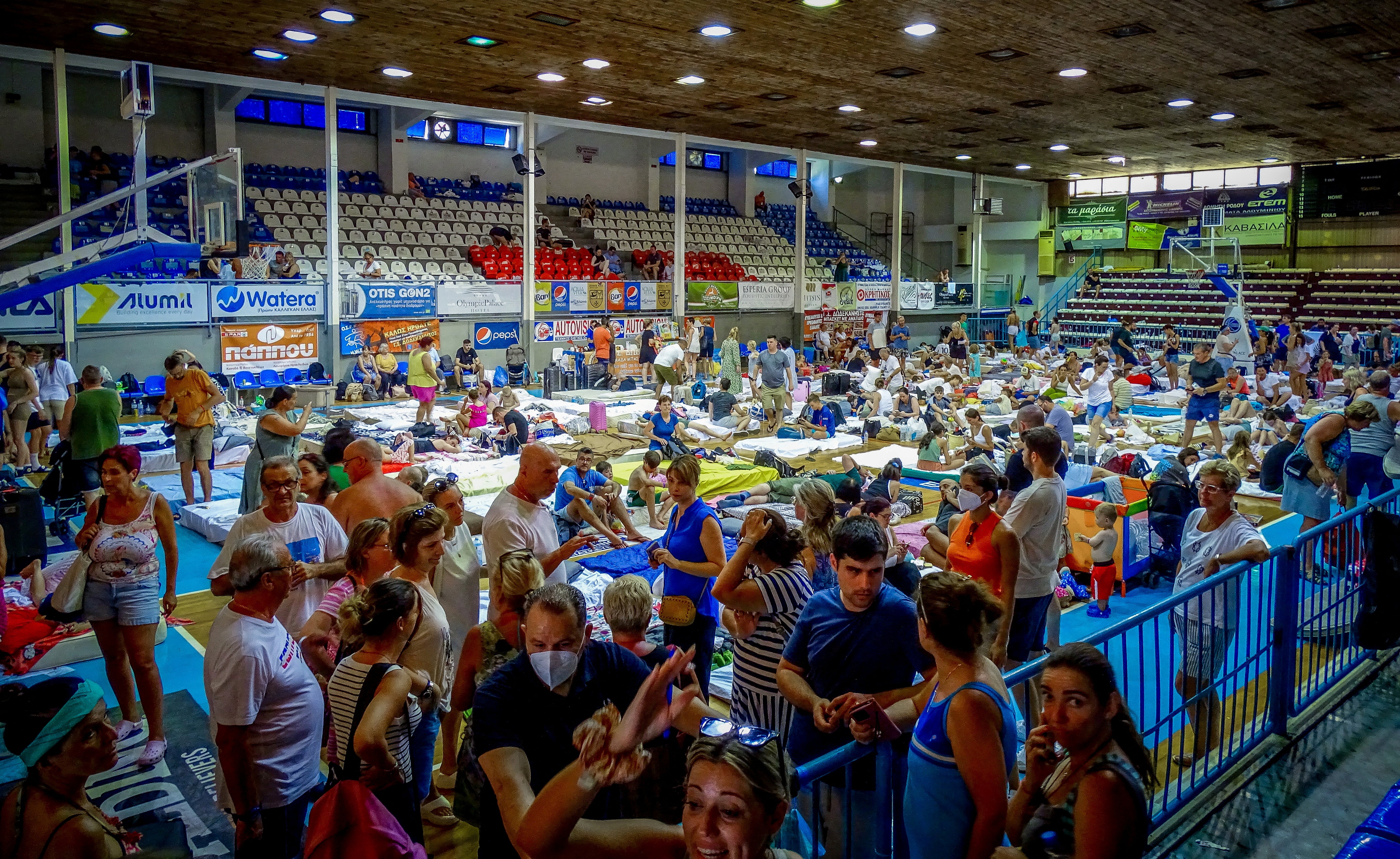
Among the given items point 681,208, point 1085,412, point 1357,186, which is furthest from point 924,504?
point 1357,186

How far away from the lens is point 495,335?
71.4 ft

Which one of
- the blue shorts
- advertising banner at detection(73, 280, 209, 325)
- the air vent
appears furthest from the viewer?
advertising banner at detection(73, 280, 209, 325)

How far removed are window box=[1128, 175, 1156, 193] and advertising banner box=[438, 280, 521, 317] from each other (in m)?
21.9

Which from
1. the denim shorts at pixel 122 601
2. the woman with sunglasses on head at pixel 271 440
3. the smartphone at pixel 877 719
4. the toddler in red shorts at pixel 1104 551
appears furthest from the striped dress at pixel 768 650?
the woman with sunglasses on head at pixel 271 440

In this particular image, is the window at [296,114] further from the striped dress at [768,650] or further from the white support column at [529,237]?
the striped dress at [768,650]

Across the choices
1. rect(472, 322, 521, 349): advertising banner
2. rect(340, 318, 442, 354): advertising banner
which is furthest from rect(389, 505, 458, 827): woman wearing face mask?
rect(472, 322, 521, 349): advertising banner

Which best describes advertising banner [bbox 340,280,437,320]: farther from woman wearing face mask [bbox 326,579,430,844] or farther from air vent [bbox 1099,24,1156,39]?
woman wearing face mask [bbox 326,579,430,844]

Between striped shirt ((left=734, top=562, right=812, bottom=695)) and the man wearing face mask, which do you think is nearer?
the man wearing face mask

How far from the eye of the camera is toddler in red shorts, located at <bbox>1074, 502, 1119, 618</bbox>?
283 inches

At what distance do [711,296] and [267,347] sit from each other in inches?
435

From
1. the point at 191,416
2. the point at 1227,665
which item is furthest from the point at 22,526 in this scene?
the point at 1227,665

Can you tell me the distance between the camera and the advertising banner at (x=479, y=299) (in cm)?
2055

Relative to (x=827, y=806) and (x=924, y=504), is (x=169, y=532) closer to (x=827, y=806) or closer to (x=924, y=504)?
(x=827, y=806)

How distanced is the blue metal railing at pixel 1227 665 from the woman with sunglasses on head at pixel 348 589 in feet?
6.66
